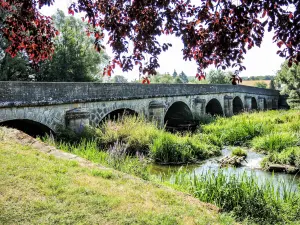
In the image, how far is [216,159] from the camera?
32.9 ft

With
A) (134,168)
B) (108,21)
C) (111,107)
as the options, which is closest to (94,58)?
(111,107)

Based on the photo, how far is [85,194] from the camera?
3.40 metres

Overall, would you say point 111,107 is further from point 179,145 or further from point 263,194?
point 263,194

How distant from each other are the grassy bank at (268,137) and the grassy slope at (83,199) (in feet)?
21.5

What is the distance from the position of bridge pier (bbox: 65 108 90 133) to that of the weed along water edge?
452 mm

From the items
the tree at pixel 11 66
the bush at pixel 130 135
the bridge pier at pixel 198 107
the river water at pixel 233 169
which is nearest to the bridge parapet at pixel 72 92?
the bush at pixel 130 135

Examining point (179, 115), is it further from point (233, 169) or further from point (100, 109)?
point (233, 169)

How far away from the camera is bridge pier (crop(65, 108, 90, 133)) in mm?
10016

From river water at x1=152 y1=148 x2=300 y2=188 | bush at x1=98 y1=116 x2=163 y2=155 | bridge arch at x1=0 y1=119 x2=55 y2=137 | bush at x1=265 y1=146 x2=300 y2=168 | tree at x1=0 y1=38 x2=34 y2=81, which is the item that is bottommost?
river water at x1=152 y1=148 x2=300 y2=188

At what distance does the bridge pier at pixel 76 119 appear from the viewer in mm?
10016

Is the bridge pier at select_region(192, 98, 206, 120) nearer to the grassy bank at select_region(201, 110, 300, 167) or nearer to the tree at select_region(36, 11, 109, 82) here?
the grassy bank at select_region(201, 110, 300, 167)

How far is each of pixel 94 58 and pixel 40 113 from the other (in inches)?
713

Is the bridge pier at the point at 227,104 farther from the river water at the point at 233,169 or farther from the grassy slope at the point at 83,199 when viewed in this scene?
the grassy slope at the point at 83,199

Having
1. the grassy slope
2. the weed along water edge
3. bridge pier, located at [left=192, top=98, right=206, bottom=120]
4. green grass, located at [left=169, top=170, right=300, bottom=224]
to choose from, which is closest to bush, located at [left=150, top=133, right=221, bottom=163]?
the weed along water edge
